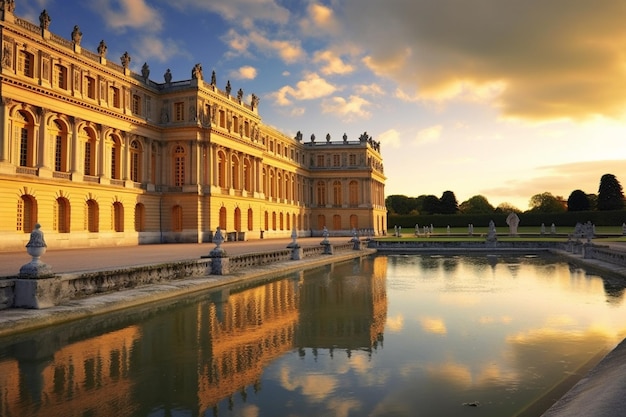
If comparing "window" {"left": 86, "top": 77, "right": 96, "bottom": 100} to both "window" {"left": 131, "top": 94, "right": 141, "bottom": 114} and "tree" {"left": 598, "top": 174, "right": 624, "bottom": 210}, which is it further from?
"tree" {"left": 598, "top": 174, "right": 624, "bottom": 210}

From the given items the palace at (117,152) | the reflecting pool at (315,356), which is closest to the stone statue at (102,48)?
the palace at (117,152)

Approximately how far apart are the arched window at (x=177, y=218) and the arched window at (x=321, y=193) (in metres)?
37.0

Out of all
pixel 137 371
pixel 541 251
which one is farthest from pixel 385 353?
pixel 541 251

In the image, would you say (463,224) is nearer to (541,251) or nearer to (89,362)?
(541,251)

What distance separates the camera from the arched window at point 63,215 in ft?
107

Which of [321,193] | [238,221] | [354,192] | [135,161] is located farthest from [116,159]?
[354,192]

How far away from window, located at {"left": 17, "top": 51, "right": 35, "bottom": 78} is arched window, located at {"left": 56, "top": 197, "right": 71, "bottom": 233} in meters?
8.23

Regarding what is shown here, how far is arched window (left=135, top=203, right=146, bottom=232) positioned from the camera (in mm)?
40812

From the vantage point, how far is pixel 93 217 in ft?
116

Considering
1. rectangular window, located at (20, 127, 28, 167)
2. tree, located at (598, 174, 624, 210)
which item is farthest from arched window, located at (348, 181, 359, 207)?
rectangular window, located at (20, 127, 28, 167)

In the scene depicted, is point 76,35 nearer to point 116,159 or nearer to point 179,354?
point 116,159

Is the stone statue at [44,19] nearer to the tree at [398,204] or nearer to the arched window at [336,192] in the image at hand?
the arched window at [336,192]

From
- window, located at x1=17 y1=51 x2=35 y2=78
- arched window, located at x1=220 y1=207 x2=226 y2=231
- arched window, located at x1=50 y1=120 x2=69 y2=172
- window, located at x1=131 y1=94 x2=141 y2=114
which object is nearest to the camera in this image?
window, located at x1=17 y1=51 x2=35 y2=78

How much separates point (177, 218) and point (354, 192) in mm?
39449
